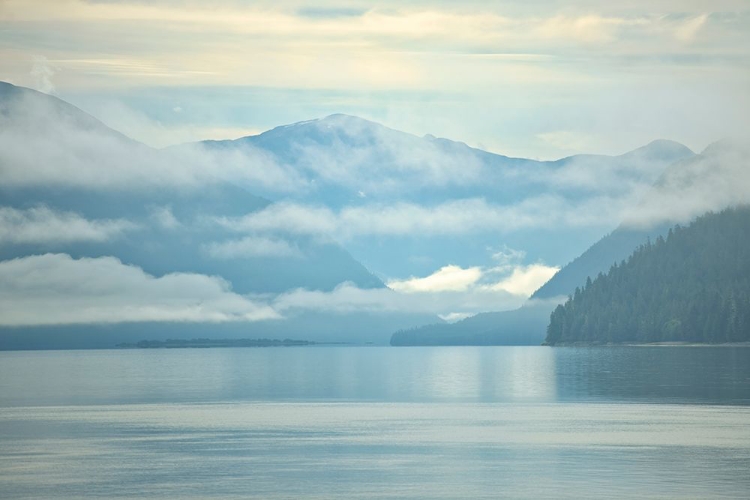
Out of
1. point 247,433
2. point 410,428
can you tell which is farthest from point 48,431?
point 410,428

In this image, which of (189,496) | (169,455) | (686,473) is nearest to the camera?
(189,496)

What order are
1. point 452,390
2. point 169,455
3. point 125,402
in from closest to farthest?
1. point 169,455
2. point 125,402
3. point 452,390

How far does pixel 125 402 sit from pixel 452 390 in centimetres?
5086

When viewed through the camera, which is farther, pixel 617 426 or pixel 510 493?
pixel 617 426

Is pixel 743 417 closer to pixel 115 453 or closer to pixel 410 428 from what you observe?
pixel 410 428

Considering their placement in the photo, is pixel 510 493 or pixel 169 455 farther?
pixel 169 455

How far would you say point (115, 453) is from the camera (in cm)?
10231

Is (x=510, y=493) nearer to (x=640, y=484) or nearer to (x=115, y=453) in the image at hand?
(x=640, y=484)

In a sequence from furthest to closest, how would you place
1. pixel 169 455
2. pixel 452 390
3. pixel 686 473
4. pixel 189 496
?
pixel 452 390, pixel 169 455, pixel 686 473, pixel 189 496

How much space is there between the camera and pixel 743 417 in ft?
416

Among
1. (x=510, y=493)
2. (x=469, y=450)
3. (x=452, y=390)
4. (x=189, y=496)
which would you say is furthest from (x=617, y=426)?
(x=452, y=390)

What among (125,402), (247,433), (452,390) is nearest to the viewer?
(247,433)

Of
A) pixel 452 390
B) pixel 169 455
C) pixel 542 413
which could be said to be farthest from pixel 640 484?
pixel 452 390

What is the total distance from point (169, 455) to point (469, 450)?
24.7 metres
